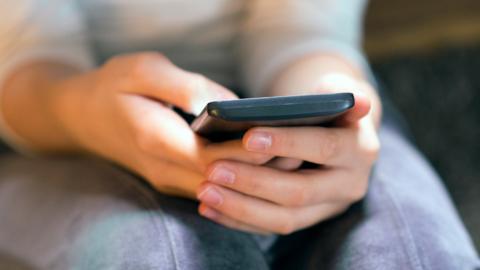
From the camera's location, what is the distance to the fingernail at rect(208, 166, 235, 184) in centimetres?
44

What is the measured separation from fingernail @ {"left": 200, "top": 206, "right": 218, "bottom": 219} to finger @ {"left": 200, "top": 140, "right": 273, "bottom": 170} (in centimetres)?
4

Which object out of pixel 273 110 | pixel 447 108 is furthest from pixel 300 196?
pixel 447 108

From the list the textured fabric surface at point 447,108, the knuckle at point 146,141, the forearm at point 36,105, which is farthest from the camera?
the textured fabric surface at point 447,108

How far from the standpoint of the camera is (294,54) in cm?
62

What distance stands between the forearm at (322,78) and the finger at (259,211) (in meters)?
0.11

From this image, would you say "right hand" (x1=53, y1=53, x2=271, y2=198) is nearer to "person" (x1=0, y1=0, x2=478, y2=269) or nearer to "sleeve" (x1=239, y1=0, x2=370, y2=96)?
"person" (x1=0, y1=0, x2=478, y2=269)

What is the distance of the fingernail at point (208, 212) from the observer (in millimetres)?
459

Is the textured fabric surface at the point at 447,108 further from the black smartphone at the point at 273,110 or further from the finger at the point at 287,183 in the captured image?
the black smartphone at the point at 273,110

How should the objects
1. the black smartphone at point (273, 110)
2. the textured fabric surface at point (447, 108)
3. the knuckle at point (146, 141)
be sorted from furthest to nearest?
the textured fabric surface at point (447, 108), the knuckle at point (146, 141), the black smartphone at point (273, 110)

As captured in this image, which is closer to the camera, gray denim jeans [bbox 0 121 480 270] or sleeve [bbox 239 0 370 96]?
gray denim jeans [bbox 0 121 480 270]

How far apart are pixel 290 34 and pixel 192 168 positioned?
229mm

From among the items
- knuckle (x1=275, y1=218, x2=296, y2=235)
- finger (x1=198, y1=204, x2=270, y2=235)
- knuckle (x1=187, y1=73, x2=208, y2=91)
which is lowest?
knuckle (x1=275, y1=218, x2=296, y2=235)

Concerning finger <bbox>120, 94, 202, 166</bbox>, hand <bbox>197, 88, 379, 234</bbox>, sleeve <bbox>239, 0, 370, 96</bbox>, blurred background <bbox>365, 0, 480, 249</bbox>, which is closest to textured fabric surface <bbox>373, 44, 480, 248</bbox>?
blurred background <bbox>365, 0, 480, 249</bbox>

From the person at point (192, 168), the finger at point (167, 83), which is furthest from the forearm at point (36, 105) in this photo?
the finger at point (167, 83)
